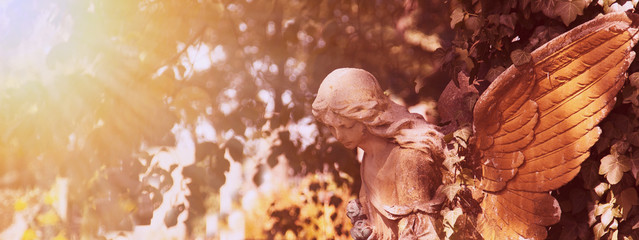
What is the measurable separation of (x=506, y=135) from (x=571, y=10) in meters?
0.43

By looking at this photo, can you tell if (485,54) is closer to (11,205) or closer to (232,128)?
(232,128)

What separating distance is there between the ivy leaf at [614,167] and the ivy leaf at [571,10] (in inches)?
17.0

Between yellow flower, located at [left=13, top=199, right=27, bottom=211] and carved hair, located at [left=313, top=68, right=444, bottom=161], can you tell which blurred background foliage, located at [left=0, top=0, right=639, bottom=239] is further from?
carved hair, located at [left=313, top=68, right=444, bottom=161]

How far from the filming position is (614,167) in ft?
7.00

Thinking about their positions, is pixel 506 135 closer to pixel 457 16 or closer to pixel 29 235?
pixel 457 16

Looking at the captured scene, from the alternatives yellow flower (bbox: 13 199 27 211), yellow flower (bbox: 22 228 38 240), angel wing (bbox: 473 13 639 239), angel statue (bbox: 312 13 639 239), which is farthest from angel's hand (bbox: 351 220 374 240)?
yellow flower (bbox: 13 199 27 211)

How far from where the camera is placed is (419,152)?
2.29 metres

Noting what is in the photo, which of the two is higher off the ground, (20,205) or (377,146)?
(377,146)

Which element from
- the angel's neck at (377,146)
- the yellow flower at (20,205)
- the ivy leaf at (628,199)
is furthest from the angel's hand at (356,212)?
the yellow flower at (20,205)

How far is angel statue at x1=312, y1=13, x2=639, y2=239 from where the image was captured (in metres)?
2.06

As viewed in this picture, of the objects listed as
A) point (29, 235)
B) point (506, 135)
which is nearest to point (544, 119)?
point (506, 135)

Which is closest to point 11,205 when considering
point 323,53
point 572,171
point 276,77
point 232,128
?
point 232,128

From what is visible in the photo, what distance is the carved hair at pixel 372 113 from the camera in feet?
7.57

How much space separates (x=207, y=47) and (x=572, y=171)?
2.22 m
